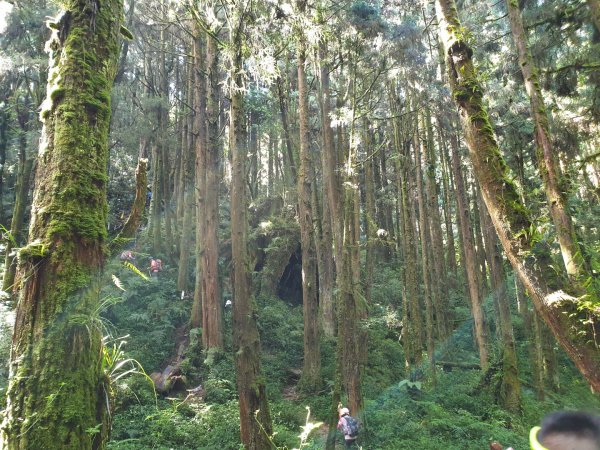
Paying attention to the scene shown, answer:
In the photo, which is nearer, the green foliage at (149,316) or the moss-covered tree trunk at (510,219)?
the moss-covered tree trunk at (510,219)

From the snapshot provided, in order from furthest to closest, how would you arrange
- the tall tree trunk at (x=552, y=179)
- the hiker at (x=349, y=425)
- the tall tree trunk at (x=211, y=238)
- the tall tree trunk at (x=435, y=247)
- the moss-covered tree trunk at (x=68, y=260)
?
the tall tree trunk at (x=435, y=247)
the tall tree trunk at (x=211, y=238)
the hiker at (x=349, y=425)
the tall tree trunk at (x=552, y=179)
the moss-covered tree trunk at (x=68, y=260)

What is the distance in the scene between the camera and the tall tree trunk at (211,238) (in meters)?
13.1

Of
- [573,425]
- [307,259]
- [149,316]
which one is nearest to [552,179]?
[573,425]

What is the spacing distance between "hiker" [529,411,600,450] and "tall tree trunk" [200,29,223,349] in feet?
40.0

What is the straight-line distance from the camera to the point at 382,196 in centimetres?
2595

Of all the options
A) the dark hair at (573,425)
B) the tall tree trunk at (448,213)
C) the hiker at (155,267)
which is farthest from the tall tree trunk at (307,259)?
the tall tree trunk at (448,213)

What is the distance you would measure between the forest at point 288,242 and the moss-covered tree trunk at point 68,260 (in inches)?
0.5

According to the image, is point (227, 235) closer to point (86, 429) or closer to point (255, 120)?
point (255, 120)

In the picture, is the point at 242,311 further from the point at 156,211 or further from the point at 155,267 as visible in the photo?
the point at 156,211

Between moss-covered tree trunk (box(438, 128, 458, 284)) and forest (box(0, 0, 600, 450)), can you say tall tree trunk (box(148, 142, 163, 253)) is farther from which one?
moss-covered tree trunk (box(438, 128, 458, 284))

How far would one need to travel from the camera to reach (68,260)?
2.56 metres

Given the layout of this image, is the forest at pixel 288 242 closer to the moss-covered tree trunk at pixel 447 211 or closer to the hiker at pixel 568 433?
the moss-covered tree trunk at pixel 447 211

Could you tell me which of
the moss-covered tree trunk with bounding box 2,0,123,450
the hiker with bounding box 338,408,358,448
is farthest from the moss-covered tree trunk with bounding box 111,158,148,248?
the hiker with bounding box 338,408,358,448

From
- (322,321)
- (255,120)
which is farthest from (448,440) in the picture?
(255,120)
